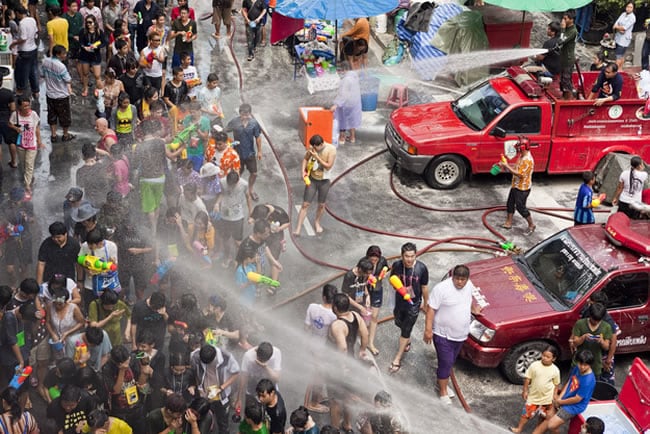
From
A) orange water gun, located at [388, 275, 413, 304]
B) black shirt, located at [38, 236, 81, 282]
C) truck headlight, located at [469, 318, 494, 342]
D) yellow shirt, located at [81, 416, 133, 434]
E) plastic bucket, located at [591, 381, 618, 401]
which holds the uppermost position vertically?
black shirt, located at [38, 236, 81, 282]

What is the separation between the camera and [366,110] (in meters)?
17.6

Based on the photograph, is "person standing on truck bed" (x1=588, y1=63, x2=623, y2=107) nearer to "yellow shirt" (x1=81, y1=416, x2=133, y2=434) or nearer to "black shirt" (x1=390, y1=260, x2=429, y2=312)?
"black shirt" (x1=390, y1=260, x2=429, y2=312)

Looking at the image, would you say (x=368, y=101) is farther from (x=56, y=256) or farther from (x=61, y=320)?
(x=61, y=320)

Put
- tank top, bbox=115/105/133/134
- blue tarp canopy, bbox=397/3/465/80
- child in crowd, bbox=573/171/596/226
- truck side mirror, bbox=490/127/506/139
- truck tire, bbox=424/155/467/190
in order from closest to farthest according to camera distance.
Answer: child in crowd, bbox=573/171/596/226
tank top, bbox=115/105/133/134
truck side mirror, bbox=490/127/506/139
truck tire, bbox=424/155/467/190
blue tarp canopy, bbox=397/3/465/80

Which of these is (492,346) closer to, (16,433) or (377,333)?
(377,333)

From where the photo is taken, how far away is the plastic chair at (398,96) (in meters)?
17.8

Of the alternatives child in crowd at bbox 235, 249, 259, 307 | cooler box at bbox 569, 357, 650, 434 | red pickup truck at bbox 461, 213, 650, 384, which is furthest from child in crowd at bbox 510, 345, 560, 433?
child in crowd at bbox 235, 249, 259, 307

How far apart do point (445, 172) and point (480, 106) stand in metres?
1.26

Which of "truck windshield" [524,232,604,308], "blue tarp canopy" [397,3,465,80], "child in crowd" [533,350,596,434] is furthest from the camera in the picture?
"blue tarp canopy" [397,3,465,80]

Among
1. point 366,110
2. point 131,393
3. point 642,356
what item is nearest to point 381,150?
point 366,110

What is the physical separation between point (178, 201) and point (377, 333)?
321cm

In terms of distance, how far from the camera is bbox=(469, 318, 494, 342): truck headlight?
33.6 ft

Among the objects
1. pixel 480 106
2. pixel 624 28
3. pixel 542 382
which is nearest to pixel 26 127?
pixel 480 106

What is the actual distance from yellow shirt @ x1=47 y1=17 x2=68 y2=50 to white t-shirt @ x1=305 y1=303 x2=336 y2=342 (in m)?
9.46
